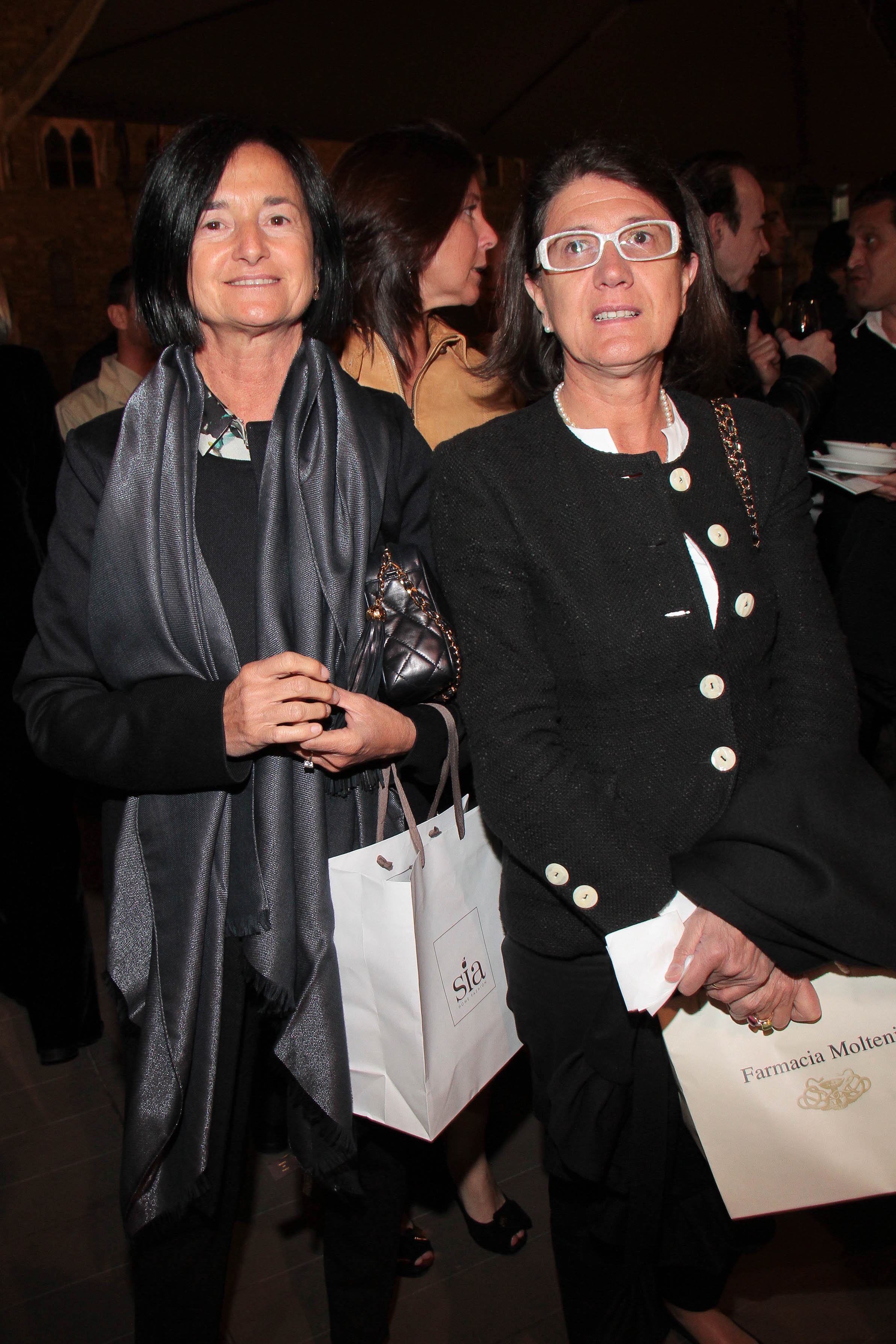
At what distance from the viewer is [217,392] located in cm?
180

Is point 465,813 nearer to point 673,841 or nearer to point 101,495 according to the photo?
point 673,841

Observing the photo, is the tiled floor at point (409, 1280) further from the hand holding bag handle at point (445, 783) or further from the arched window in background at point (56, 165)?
the arched window in background at point (56, 165)

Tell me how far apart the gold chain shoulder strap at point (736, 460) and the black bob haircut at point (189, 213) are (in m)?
0.75

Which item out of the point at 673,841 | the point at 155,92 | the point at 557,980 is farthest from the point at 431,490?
the point at 155,92

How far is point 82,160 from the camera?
9688 millimetres

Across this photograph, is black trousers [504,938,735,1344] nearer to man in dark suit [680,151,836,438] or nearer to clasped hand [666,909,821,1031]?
clasped hand [666,909,821,1031]

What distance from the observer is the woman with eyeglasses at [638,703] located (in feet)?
4.80

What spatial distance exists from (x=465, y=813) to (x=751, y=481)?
743mm

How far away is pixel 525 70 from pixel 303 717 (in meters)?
4.79

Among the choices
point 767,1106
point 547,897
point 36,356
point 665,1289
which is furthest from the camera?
point 36,356

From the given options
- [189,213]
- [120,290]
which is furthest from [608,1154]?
[120,290]

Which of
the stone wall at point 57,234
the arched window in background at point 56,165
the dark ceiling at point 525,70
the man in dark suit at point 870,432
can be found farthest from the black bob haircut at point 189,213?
the arched window in background at point 56,165

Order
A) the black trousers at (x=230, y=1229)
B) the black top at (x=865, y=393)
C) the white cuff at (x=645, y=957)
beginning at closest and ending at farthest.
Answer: the white cuff at (x=645, y=957) → the black trousers at (x=230, y=1229) → the black top at (x=865, y=393)

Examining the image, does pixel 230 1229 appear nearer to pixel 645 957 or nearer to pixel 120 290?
pixel 645 957
